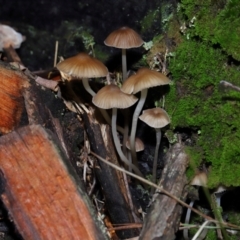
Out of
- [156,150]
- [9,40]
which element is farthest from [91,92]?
[9,40]

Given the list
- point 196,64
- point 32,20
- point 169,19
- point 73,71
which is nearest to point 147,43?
point 169,19

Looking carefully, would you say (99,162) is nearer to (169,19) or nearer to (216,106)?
(216,106)

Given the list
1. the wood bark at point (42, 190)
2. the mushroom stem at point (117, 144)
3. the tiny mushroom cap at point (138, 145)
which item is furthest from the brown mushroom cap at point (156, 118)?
the wood bark at point (42, 190)

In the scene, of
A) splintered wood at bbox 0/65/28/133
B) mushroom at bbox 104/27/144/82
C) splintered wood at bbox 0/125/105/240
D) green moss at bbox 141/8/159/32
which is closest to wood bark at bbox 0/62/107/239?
splintered wood at bbox 0/125/105/240

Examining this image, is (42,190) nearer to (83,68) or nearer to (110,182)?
(110,182)

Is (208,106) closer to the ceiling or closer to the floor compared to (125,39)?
closer to the floor

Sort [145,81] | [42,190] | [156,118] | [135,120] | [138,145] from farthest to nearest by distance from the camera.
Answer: [138,145] → [135,120] → [156,118] → [145,81] → [42,190]

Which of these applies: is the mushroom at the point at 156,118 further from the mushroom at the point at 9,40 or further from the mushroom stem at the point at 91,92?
the mushroom at the point at 9,40
